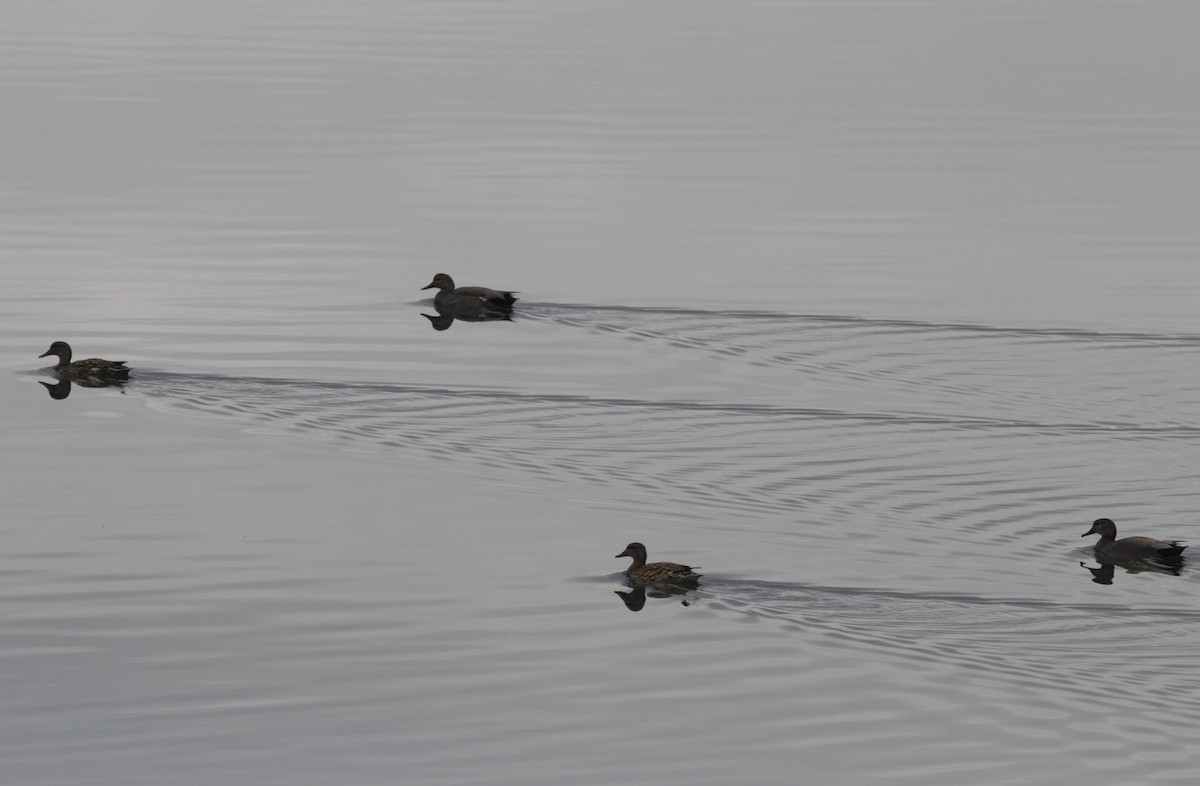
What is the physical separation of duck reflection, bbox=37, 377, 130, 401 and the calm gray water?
259 millimetres

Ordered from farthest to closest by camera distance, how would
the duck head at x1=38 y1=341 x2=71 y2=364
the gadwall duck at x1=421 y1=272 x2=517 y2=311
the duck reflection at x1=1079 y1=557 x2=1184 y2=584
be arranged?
the gadwall duck at x1=421 y1=272 x2=517 y2=311
the duck head at x1=38 y1=341 x2=71 y2=364
the duck reflection at x1=1079 y1=557 x2=1184 y2=584

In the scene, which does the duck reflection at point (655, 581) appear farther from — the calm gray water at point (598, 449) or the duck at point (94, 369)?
the duck at point (94, 369)

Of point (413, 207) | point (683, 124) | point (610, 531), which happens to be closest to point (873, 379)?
point (610, 531)

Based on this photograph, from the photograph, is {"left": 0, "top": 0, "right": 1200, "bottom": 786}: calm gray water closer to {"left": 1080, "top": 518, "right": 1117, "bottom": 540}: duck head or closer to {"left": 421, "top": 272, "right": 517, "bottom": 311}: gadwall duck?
{"left": 1080, "top": 518, "right": 1117, "bottom": 540}: duck head

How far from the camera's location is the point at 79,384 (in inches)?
940

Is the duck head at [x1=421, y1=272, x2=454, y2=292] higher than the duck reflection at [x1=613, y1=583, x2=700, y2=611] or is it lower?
higher

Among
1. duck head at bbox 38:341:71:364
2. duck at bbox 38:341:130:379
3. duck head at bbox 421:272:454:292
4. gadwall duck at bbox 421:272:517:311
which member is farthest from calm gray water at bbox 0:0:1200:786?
duck head at bbox 421:272:454:292

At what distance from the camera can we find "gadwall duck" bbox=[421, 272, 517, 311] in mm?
27516

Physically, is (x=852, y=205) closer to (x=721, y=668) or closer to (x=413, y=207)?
(x=413, y=207)

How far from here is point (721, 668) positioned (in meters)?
15.3

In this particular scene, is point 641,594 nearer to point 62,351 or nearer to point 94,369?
point 94,369

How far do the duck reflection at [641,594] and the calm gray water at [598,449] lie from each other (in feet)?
0.28

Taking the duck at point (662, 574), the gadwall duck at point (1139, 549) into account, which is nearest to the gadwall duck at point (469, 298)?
the duck at point (662, 574)

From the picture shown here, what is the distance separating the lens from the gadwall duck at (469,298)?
90.3 feet
